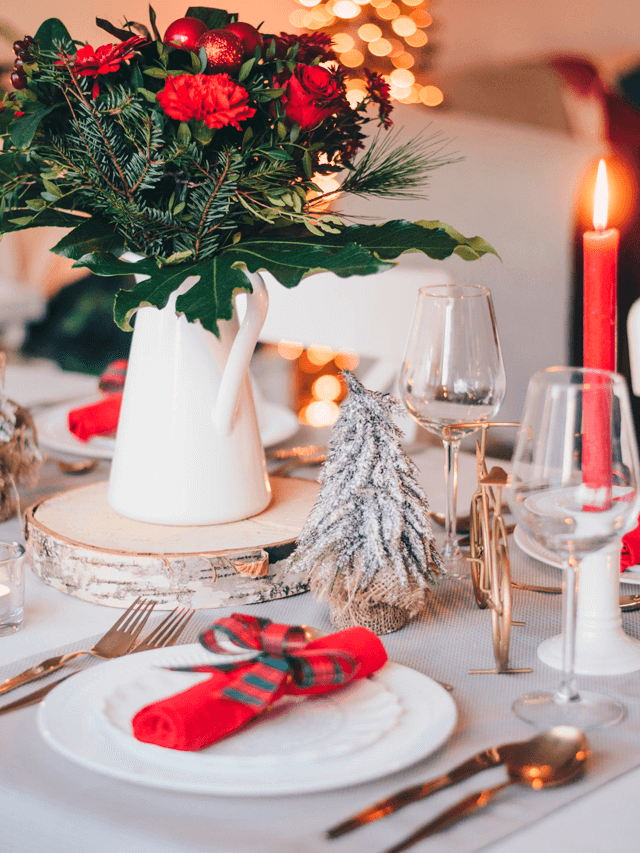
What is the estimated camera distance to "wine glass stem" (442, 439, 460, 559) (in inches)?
31.4

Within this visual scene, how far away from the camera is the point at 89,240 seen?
0.75 m

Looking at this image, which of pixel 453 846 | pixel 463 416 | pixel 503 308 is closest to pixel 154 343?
pixel 463 416

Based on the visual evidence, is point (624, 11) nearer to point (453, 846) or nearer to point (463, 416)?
point (463, 416)

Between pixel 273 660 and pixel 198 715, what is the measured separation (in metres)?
0.06

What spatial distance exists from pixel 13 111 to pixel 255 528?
432 mm

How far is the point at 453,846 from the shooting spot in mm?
429

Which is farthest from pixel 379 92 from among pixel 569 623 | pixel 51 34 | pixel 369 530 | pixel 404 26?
pixel 404 26

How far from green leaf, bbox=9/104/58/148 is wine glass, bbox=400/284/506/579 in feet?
1.13

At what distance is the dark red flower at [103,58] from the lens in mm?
669

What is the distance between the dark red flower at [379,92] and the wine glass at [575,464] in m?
0.42

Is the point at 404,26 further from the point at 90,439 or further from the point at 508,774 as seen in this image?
the point at 508,774

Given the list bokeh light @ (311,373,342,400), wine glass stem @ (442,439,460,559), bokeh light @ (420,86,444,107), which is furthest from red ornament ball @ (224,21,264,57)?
bokeh light @ (420,86,444,107)

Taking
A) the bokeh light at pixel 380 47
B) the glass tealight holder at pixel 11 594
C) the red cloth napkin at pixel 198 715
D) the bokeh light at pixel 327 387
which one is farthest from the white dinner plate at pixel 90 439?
Result: the bokeh light at pixel 380 47

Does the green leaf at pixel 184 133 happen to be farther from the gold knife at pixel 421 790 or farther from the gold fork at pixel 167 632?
the gold knife at pixel 421 790
